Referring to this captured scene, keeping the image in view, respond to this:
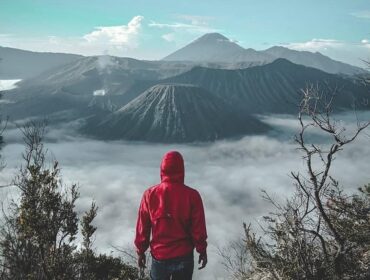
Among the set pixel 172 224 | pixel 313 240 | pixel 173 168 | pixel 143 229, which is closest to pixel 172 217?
pixel 172 224

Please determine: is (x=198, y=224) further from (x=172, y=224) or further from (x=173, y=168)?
(x=173, y=168)

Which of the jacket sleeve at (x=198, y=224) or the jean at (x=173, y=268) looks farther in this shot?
the jean at (x=173, y=268)

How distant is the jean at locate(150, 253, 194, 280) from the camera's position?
6.79m

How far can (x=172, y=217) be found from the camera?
22.1 feet

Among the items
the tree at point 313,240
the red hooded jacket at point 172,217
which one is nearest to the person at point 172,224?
the red hooded jacket at point 172,217

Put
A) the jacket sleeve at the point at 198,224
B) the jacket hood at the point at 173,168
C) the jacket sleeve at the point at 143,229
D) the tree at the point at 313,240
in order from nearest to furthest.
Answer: the jacket sleeve at the point at 198,224
the jacket hood at the point at 173,168
the jacket sleeve at the point at 143,229
the tree at the point at 313,240

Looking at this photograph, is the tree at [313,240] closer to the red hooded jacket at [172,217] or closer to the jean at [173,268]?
the jean at [173,268]

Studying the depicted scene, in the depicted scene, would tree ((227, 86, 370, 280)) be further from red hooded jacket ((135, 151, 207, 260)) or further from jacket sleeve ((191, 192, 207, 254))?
red hooded jacket ((135, 151, 207, 260))

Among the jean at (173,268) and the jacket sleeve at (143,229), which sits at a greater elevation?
the jacket sleeve at (143,229)

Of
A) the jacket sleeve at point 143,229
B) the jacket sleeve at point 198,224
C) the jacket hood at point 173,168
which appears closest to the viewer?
the jacket sleeve at point 198,224

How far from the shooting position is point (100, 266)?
24094mm

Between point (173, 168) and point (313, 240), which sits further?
point (313, 240)

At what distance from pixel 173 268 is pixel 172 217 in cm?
86

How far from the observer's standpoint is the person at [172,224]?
6.69m
